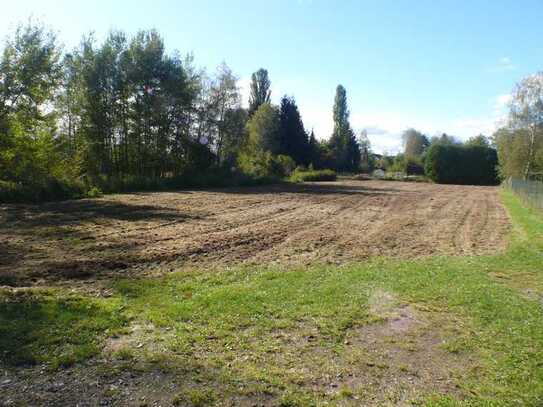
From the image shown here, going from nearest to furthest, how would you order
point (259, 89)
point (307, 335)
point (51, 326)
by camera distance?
1. point (51, 326)
2. point (307, 335)
3. point (259, 89)

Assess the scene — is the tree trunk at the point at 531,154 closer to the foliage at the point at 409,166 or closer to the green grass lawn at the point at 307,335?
the foliage at the point at 409,166

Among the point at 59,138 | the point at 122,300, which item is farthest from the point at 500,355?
the point at 59,138

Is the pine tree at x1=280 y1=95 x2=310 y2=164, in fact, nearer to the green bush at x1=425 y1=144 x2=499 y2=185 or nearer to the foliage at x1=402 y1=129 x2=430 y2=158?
the green bush at x1=425 y1=144 x2=499 y2=185

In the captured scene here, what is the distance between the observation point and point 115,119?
1061 inches

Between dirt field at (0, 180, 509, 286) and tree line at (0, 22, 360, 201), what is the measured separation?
3.22 m

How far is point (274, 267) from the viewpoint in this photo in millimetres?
7465

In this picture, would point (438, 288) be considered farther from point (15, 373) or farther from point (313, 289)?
point (15, 373)

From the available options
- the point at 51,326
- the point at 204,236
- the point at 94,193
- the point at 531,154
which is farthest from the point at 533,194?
the point at 531,154

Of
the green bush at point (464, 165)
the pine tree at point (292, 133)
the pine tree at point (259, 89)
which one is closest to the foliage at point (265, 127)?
the pine tree at point (292, 133)

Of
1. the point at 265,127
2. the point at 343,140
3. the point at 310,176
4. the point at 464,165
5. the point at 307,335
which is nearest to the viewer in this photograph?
the point at 307,335

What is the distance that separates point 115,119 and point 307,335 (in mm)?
25821

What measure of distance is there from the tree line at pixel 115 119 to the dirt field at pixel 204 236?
3224 millimetres

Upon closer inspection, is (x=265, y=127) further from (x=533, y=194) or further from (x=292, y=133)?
(x=533, y=194)

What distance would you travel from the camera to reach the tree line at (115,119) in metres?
16.2
